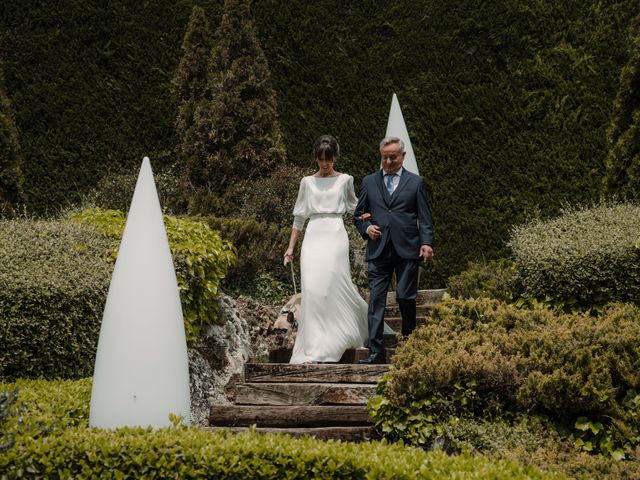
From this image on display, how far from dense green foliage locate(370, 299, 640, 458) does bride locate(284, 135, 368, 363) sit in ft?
4.30

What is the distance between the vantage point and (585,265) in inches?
269

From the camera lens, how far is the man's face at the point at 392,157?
21.5ft

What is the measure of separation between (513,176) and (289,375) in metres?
5.84

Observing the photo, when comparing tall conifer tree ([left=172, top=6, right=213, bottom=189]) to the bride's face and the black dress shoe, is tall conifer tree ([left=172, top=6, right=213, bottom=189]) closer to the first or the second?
the bride's face

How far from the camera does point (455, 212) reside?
11.1m

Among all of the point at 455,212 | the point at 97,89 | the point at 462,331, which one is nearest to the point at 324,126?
the point at 455,212

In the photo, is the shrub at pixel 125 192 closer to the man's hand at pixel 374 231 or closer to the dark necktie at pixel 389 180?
the dark necktie at pixel 389 180

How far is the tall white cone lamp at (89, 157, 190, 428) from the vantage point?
15.9 feet

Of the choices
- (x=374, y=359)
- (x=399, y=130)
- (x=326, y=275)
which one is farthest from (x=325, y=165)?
(x=399, y=130)

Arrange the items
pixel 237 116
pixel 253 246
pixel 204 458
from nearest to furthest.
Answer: pixel 204 458 < pixel 253 246 < pixel 237 116

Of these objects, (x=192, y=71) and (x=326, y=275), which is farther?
(x=192, y=71)

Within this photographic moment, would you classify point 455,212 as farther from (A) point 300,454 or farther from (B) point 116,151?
(A) point 300,454

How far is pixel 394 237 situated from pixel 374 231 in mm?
153

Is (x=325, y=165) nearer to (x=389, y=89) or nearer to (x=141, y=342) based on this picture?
(x=141, y=342)
